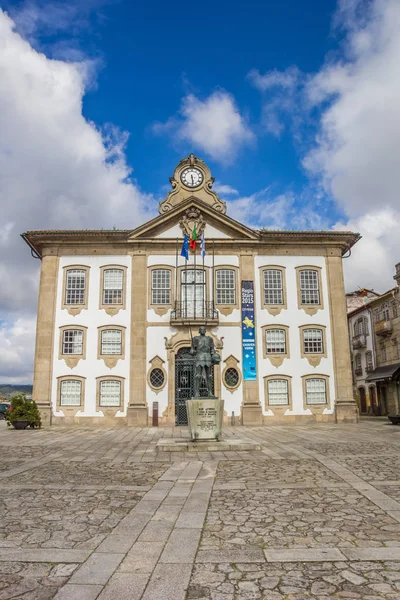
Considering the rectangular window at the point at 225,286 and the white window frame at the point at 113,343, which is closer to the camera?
the white window frame at the point at 113,343

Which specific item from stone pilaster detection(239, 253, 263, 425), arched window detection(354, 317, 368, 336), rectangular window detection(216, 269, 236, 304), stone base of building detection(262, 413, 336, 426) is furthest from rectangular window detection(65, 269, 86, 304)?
arched window detection(354, 317, 368, 336)

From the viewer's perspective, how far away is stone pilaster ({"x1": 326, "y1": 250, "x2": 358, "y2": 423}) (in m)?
25.5

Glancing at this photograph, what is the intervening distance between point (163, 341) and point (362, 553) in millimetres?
20825

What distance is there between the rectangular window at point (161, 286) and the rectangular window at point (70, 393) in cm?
→ 577

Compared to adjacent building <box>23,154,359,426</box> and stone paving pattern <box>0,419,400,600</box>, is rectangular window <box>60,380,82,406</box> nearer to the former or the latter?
adjacent building <box>23,154,359,426</box>

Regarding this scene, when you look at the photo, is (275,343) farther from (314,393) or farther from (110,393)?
(110,393)

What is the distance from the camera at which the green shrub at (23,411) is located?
874 inches

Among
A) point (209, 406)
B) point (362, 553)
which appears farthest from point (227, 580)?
point (209, 406)

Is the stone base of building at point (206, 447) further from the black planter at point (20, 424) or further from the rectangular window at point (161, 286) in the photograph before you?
the rectangular window at point (161, 286)

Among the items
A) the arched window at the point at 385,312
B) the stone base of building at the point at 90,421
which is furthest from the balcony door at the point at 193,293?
the arched window at the point at 385,312

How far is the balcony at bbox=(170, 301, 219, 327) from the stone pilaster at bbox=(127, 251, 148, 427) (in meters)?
1.67

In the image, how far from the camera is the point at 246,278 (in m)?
26.4

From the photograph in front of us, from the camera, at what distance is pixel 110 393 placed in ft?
82.2

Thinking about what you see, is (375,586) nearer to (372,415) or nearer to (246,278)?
(246,278)
